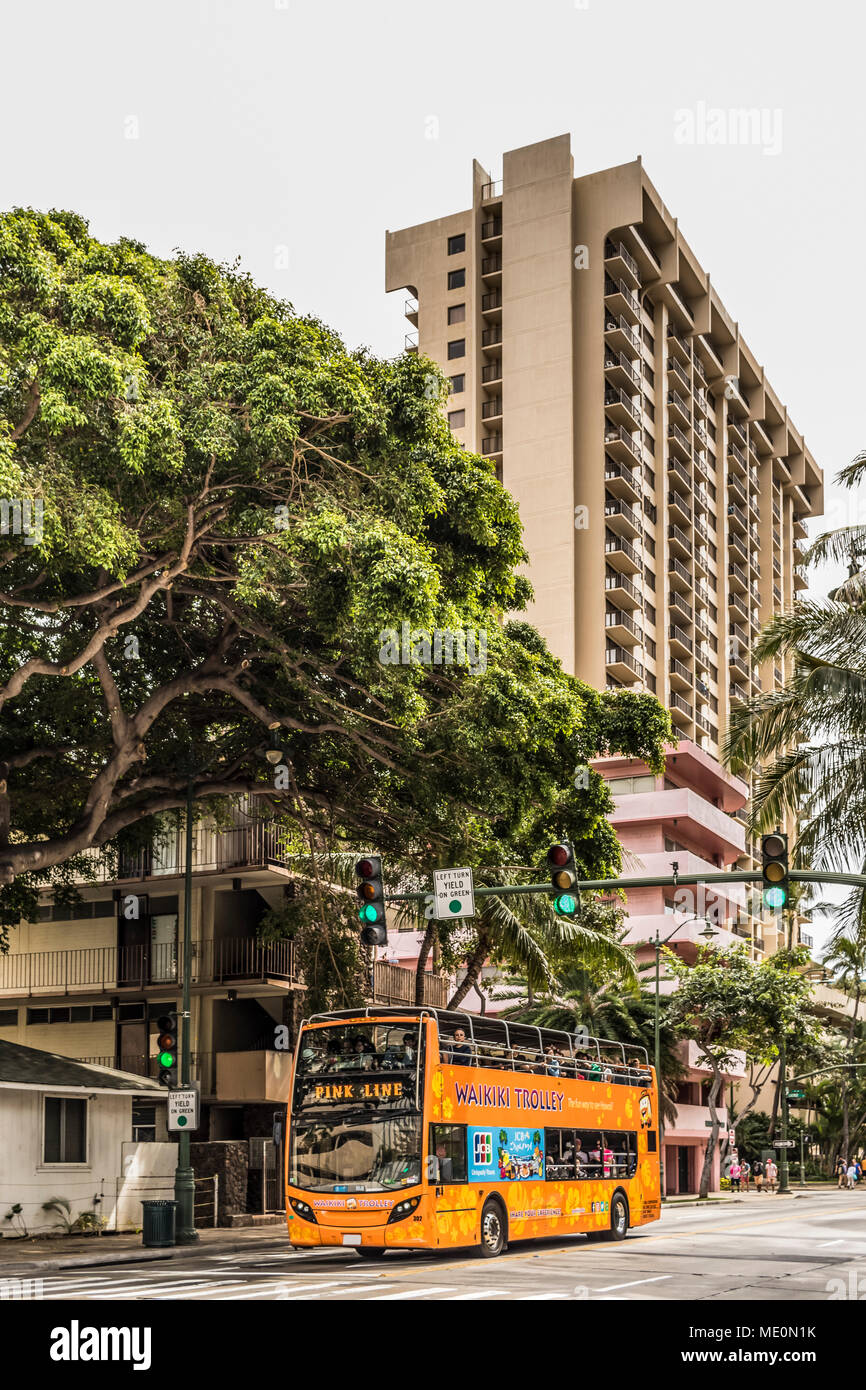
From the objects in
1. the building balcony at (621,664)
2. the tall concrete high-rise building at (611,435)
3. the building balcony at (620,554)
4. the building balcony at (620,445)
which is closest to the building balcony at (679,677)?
the tall concrete high-rise building at (611,435)

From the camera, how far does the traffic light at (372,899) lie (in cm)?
2205

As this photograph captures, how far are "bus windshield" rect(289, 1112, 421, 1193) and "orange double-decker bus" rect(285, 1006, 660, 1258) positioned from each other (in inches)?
0.5

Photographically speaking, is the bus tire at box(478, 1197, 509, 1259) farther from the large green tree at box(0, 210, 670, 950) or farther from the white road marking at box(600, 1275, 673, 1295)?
the large green tree at box(0, 210, 670, 950)

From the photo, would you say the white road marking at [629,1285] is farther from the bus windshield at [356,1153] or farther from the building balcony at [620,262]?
the building balcony at [620,262]

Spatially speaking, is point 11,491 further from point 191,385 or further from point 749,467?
point 749,467

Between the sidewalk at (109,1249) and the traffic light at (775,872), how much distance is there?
11169 millimetres

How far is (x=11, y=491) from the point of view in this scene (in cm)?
1805

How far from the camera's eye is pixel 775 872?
65.2 feet

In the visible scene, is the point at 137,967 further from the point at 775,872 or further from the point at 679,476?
the point at 679,476

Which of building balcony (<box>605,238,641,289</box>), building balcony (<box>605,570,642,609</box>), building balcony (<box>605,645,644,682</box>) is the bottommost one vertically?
building balcony (<box>605,645,644,682</box>)

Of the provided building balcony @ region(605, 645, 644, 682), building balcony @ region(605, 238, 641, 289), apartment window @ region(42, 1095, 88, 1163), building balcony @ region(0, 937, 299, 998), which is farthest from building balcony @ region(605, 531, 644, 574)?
apartment window @ region(42, 1095, 88, 1163)

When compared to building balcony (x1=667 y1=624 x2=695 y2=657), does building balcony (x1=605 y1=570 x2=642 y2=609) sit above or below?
above

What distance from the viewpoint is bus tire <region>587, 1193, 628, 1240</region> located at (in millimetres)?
27875
